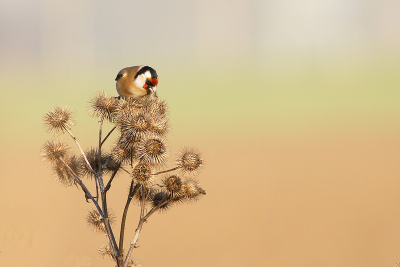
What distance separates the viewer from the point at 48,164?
3.35 m

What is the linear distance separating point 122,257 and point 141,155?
2.69 feet

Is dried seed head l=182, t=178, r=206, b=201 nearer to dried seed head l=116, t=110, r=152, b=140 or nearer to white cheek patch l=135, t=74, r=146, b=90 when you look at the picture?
dried seed head l=116, t=110, r=152, b=140

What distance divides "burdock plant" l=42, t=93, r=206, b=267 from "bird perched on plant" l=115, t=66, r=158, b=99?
0.57m

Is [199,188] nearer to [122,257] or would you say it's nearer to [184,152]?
[184,152]

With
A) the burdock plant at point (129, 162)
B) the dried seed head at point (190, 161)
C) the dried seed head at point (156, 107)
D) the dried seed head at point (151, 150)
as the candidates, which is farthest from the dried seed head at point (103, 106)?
the dried seed head at point (190, 161)

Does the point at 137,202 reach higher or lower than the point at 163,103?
lower

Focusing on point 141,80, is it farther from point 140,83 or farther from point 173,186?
point 173,186

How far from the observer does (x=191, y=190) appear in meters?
3.08

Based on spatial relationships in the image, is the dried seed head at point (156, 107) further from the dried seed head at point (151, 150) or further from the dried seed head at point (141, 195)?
the dried seed head at point (141, 195)

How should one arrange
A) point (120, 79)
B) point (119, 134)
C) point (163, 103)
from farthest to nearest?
point (120, 79), point (163, 103), point (119, 134)

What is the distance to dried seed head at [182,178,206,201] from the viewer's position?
3077 mm

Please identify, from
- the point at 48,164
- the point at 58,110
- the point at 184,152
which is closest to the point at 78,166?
the point at 48,164

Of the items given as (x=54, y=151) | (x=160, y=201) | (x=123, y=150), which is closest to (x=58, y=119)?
(x=54, y=151)

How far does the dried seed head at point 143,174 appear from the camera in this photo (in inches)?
113
